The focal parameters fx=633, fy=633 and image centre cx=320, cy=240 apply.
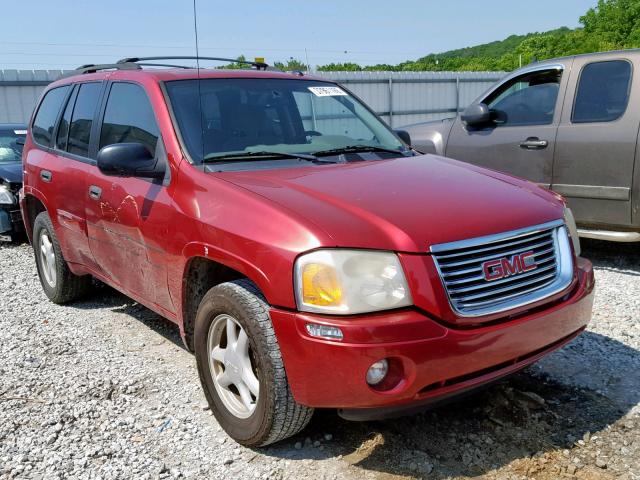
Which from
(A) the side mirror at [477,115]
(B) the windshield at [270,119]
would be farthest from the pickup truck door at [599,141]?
(B) the windshield at [270,119]

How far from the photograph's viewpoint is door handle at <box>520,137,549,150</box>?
583 cm

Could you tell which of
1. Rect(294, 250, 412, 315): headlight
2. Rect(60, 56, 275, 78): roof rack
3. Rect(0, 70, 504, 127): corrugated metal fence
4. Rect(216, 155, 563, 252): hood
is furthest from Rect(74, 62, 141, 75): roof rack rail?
Rect(0, 70, 504, 127): corrugated metal fence

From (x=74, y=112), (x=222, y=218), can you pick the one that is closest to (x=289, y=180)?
(x=222, y=218)

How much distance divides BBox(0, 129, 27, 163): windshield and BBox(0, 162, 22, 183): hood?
0.99 feet

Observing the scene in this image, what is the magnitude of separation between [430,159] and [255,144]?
103cm

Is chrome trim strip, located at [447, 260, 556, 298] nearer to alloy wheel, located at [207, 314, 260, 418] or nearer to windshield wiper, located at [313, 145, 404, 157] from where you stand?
alloy wheel, located at [207, 314, 260, 418]

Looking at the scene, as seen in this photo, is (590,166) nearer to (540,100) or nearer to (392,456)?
(540,100)

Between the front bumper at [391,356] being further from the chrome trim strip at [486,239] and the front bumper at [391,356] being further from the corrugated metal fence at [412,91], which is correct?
the corrugated metal fence at [412,91]

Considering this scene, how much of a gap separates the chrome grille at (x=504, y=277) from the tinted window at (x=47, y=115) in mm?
3633

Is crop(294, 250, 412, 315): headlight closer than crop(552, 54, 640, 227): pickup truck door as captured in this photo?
Yes

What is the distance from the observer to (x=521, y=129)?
607 centimetres

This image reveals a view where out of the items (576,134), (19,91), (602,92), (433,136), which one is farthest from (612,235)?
(19,91)

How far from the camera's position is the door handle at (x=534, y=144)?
5.83 m

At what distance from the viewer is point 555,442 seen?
9.47 feet
